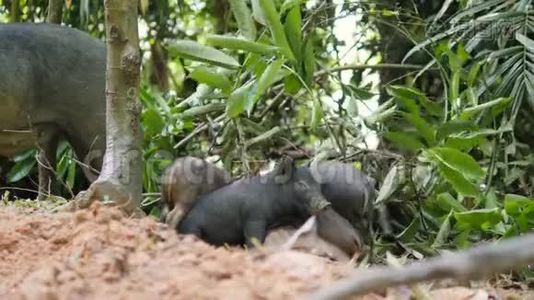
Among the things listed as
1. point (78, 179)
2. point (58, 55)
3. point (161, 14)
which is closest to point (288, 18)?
point (58, 55)

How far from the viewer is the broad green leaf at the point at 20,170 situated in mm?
3688

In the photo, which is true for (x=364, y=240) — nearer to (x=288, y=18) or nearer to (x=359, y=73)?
(x=288, y=18)

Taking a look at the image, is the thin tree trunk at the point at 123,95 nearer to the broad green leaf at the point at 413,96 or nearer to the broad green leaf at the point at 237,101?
the broad green leaf at the point at 237,101

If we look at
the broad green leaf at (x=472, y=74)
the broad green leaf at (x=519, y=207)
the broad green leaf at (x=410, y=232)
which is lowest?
the broad green leaf at (x=410, y=232)

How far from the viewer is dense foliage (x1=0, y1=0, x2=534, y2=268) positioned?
2.64 m

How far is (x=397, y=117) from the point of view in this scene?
310 centimetres

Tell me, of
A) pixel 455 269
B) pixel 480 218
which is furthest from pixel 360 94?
pixel 455 269

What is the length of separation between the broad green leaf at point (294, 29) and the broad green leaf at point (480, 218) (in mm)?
710

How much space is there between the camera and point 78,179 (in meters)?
3.82

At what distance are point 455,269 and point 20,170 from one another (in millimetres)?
3174

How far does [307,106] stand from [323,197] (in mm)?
1723

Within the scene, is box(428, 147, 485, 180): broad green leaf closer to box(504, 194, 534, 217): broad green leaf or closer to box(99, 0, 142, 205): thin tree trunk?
box(504, 194, 534, 217): broad green leaf

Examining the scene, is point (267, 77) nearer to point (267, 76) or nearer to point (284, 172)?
point (267, 76)

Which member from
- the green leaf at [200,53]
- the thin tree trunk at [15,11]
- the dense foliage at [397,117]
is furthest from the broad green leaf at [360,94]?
the thin tree trunk at [15,11]
